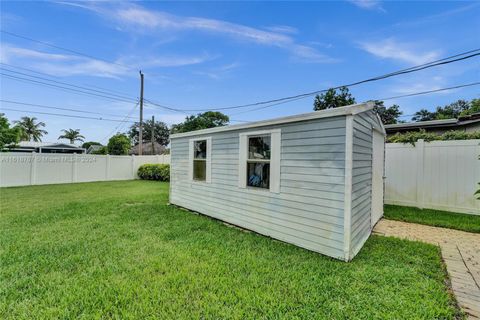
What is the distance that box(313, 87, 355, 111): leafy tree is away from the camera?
814 inches

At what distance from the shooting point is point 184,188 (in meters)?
6.80

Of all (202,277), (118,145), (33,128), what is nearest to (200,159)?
(202,277)

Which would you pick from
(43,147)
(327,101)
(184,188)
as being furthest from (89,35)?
(43,147)

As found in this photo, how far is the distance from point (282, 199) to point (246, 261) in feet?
4.17

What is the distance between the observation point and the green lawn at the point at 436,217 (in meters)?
4.89

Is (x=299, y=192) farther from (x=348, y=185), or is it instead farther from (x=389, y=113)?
(x=389, y=113)

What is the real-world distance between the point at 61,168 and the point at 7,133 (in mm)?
2684

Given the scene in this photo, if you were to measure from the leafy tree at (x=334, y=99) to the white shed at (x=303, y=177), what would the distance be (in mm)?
16638

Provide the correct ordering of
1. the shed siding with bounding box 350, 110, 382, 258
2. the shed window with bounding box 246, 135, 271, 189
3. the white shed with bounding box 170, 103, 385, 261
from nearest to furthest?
the white shed with bounding box 170, 103, 385, 261 → the shed siding with bounding box 350, 110, 382, 258 → the shed window with bounding box 246, 135, 271, 189

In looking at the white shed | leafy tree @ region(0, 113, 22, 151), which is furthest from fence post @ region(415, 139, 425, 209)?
leafy tree @ region(0, 113, 22, 151)

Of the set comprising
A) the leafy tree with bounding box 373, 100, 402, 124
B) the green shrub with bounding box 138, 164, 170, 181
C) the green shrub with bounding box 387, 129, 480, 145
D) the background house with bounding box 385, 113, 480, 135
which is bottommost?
the green shrub with bounding box 138, 164, 170, 181

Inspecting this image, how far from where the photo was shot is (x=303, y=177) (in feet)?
12.5

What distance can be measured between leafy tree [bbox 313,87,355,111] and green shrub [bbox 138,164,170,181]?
1406 cm

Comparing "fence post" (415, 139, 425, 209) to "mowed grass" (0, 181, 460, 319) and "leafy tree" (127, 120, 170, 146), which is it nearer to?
"mowed grass" (0, 181, 460, 319)
